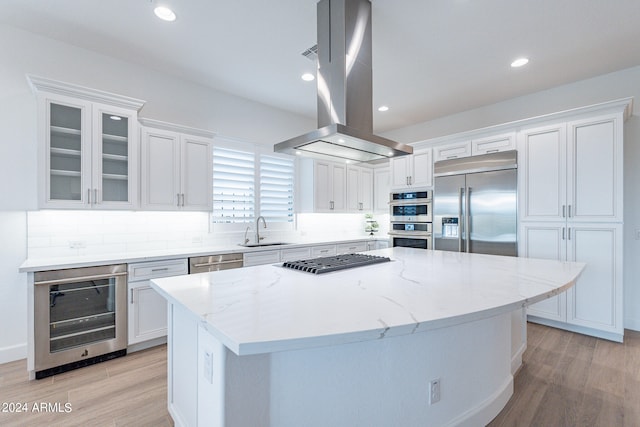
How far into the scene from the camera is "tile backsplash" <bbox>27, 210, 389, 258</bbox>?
2.77 meters

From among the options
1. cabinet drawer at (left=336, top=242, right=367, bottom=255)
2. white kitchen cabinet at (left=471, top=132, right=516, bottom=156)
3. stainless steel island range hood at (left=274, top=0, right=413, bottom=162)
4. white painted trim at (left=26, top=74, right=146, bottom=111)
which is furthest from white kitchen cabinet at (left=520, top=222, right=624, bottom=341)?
white painted trim at (left=26, top=74, right=146, bottom=111)

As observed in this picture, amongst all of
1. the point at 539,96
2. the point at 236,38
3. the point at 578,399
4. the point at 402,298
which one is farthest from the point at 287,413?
the point at 539,96

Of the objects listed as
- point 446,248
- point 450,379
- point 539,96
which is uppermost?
point 539,96

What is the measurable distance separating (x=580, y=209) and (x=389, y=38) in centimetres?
275

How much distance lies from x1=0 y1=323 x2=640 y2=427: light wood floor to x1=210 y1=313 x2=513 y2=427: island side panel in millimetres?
490

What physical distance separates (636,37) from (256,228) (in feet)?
14.8

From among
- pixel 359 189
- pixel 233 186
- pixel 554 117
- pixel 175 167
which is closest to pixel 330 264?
pixel 175 167

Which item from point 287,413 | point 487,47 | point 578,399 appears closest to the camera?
point 287,413

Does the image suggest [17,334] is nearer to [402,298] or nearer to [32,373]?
[32,373]

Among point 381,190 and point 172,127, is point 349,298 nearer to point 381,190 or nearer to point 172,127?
point 172,127

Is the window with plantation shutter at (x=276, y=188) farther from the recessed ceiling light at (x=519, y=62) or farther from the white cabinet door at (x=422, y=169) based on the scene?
the recessed ceiling light at (x=519, y=62)

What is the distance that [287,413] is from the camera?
1259 mm

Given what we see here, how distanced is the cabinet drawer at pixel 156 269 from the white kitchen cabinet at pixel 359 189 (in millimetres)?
2946

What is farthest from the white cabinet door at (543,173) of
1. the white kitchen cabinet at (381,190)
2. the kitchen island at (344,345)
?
the white kitchen cabinet at (381,190)
